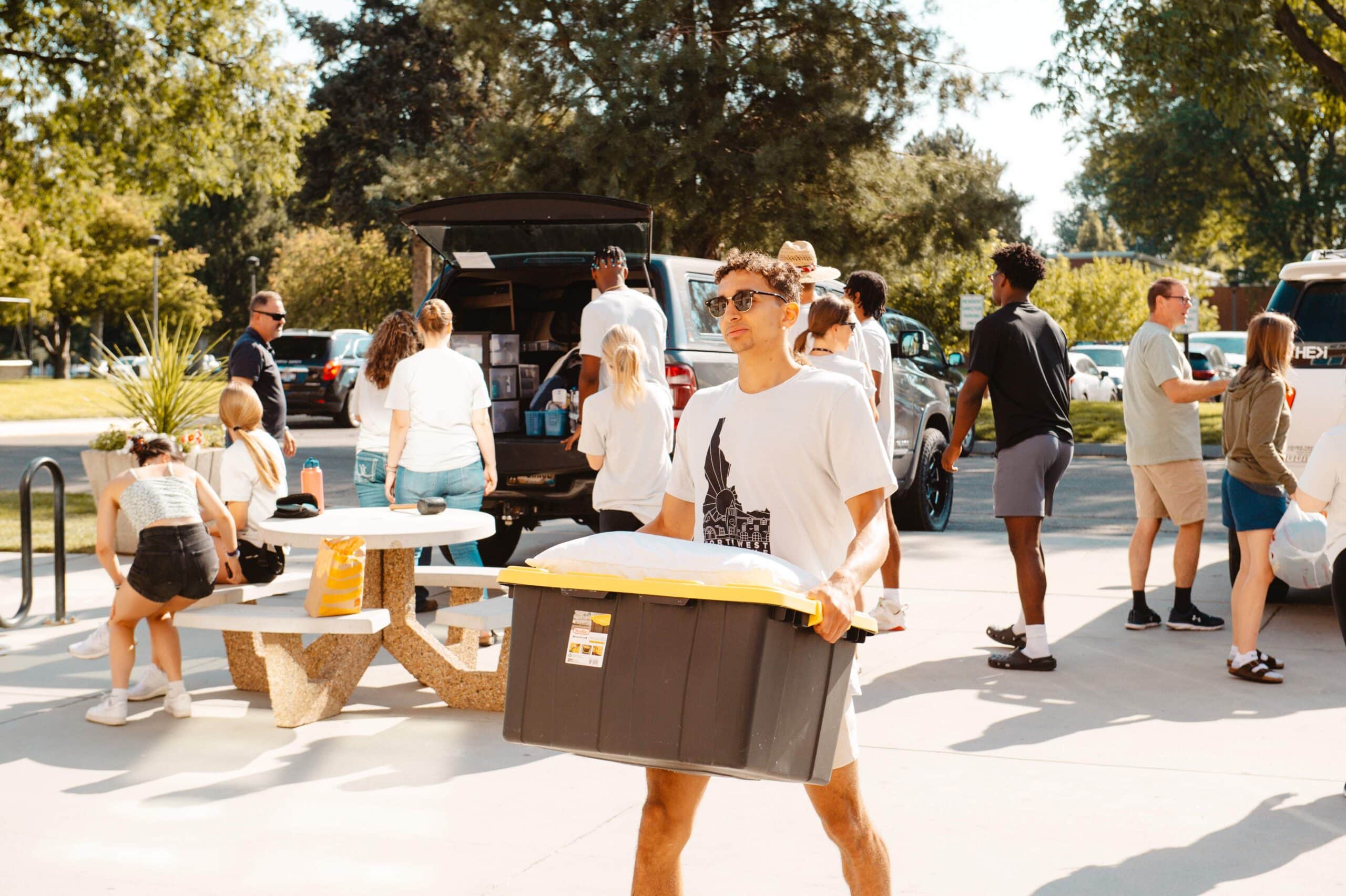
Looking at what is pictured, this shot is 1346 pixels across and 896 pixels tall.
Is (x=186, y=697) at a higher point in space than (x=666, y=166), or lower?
lower

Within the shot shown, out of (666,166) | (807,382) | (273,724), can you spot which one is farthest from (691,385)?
(666,166)

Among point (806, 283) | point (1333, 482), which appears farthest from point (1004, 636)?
point (1333, 482)

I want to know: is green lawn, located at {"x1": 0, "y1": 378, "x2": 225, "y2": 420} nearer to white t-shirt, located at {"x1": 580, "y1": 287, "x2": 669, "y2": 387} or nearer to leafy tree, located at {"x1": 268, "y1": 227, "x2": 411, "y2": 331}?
leafy tree, located at {"x1": 268, "y1": 227, "x2": 411, "y2": 331}

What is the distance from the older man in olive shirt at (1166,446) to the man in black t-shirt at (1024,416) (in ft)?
2.42

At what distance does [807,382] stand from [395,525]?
3.21m

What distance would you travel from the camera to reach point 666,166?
74.1 ft

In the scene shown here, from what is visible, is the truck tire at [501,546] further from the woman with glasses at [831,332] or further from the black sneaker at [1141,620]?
the black sneaker at [1141,620]

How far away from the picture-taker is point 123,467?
10.4 metres

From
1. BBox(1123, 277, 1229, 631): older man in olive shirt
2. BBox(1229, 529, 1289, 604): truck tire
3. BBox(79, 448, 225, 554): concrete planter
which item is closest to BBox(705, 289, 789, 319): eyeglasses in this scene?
BBox(1123, 277, 1229, 631): older man in olive shirt

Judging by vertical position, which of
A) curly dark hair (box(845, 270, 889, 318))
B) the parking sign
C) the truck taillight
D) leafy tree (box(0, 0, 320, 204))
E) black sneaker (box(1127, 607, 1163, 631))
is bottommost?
black sneaker (box(1127, 607, 1163, 631))

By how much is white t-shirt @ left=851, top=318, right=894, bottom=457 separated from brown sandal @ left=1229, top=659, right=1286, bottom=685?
202 cm

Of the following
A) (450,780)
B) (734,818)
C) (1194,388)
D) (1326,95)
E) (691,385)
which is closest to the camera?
(734,818)

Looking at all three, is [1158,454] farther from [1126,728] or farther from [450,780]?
[450,780]

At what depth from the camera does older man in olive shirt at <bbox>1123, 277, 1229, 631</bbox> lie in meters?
7.30
